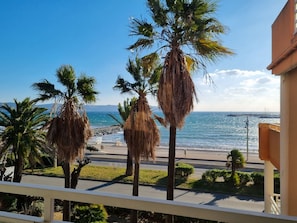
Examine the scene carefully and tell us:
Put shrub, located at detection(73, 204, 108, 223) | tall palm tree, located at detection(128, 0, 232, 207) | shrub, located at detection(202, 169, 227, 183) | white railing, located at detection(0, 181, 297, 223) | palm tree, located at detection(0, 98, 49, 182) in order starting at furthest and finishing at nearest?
1. shrub, located at detection(202, 169, 227, 183)
2. palm tree, located at detection(0, 98, 49, 182)
3. shrub, located at detection(73, 204, 108, 223)
4. tall palm tree, located at detection(128, 0, 232, 207)
5. white railing, located at detection(0, 181, 297, 223)

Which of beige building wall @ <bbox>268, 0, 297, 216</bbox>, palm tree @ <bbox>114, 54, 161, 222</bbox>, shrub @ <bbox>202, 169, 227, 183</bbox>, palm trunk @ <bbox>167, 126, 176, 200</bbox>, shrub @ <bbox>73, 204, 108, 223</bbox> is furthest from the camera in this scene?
shrub @ <bbox>202, 169, 227, 183</bbox>

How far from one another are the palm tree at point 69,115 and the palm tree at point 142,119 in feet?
4.87

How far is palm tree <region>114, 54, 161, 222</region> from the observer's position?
8352 millimetres

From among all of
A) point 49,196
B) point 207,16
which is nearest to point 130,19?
point 207,16

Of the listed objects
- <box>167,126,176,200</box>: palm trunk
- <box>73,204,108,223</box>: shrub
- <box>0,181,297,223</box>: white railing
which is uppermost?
<box>0,181,297,223</box>: white railing

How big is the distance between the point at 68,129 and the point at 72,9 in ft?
18.6

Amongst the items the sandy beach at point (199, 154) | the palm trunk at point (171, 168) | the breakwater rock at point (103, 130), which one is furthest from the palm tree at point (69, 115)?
the breakwater rock at point (103, 130)

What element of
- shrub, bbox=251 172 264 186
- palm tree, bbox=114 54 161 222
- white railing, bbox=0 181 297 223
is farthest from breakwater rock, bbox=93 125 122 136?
white railing, bbox=0 181 297 223

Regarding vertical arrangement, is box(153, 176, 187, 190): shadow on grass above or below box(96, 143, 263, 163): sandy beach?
below

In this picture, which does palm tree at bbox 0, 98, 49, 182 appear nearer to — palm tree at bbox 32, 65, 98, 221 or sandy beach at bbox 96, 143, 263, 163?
palm tree at bbox 32, 65, 98, 221

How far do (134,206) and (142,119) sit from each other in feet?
24.1

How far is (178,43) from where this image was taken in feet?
24.4

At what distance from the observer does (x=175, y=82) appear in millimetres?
7281

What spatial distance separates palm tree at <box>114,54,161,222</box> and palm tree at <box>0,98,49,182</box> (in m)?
3.37
